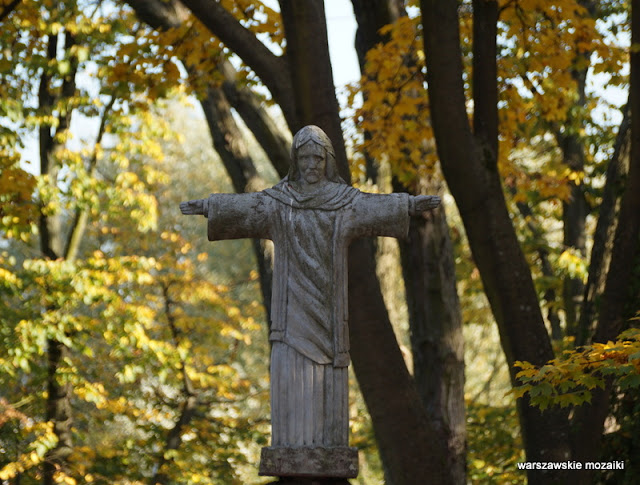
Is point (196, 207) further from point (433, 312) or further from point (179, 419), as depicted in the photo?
point (179, 419)

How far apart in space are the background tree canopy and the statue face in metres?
1.85

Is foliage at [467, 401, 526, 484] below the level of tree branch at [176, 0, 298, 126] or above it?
below

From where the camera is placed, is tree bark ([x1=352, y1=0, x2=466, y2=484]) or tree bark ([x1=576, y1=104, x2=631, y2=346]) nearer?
tree bark ([x1=576, y1=104, x2=631, y2=346])

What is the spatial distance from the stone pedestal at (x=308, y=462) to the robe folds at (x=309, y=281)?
0.24 ft

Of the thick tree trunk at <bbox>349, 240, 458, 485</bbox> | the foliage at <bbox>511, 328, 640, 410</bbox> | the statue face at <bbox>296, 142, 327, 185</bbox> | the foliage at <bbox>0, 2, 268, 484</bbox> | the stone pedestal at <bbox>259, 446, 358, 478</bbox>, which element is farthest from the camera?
the foliage at <bbox>0, 2, 268, 484</bbox>

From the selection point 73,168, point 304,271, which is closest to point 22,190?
point 73,168

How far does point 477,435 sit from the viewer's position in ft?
47.0

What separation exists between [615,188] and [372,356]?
3282mm

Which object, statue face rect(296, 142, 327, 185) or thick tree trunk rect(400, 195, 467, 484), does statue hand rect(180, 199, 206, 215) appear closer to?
statue face rect(296, 142, 327, 185)

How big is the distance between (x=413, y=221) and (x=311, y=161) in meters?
5.05

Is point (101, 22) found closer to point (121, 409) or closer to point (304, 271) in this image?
point (121, 409)

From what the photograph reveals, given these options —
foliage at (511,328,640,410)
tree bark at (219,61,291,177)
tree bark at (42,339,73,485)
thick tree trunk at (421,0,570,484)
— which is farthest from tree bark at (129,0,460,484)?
tree bark at (42,339,73,485)

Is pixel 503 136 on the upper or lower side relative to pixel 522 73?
lower

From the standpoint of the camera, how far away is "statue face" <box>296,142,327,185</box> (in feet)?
18.2
